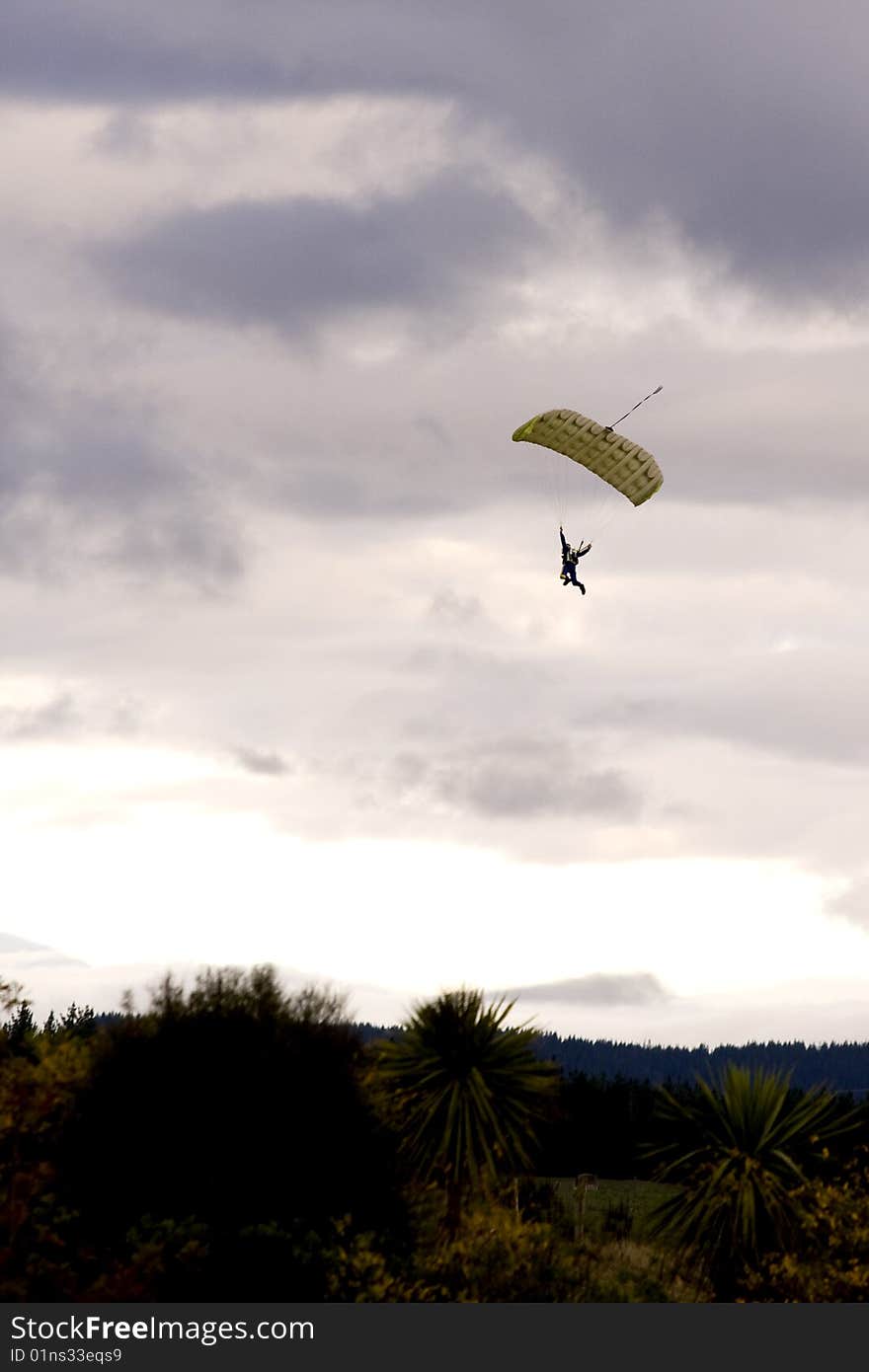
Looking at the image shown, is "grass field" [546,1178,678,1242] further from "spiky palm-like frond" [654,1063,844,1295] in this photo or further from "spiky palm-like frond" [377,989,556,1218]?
"spiky palm-like frond" [377,989,556,1218]

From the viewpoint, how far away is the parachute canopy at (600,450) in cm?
5328

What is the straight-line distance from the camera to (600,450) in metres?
53.5

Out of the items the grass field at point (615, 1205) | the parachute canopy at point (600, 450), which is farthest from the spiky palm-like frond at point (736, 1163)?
the parachute canopy at point (600, 450)

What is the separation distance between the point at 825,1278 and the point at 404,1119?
31.8ft

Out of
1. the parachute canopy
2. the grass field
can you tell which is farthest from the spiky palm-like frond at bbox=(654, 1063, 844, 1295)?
the parachute canopy

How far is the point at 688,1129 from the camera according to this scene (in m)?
39.0

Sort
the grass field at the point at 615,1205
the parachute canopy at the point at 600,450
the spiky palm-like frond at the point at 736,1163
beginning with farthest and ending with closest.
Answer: the parachute canopy at the point at 600,450 < the grass field at the point at 615,1205 < the spiky palm-like frond at the point at 736,1163

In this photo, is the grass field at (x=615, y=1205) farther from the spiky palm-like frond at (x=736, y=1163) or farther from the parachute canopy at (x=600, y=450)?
the parachute canopy at (x=600, y=450)

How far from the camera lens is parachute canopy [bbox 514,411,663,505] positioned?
5328cm

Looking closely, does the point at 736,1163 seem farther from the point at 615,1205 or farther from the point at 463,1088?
the point at 615,1205

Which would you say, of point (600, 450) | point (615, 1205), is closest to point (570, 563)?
point (600, 450)

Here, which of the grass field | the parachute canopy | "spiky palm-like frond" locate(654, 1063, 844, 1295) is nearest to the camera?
"spiky palm-like frond" locate(654, 1063, 844, 1295)
